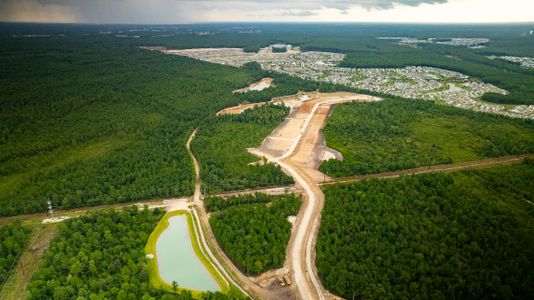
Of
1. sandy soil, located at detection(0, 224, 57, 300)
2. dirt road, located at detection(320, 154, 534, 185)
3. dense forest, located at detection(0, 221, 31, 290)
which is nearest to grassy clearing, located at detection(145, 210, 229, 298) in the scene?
sandy soil, located at detection(0, 224, 57, 300)

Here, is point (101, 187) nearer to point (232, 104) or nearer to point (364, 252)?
point (364, 252)

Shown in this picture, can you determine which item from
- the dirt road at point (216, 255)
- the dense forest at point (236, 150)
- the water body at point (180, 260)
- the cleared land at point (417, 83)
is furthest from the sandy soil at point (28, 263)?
the cleared land at point (417, 83)

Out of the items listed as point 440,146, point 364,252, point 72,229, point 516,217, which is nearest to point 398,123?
point 440,146

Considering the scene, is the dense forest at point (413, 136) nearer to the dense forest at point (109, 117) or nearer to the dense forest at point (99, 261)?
the dense forest at point (109, 117)

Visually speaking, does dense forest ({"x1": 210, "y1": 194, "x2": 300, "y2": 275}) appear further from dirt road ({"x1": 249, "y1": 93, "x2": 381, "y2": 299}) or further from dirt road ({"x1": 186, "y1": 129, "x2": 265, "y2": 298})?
dirt road ({"x1": 249, "y1": 93, "x2": 381, "y2": 299})

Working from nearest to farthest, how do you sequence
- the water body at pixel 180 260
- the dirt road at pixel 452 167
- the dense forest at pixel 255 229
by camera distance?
1. the water body at pixel 180 260
2. the dense forest at pixel 255 229
3. the dirt road at pixel 452 167

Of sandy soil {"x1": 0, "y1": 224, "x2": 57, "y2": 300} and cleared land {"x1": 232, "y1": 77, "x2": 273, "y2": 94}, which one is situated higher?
cleared land {"x1": 232, "y1": 77, "x2": 273, "y2": 94}
